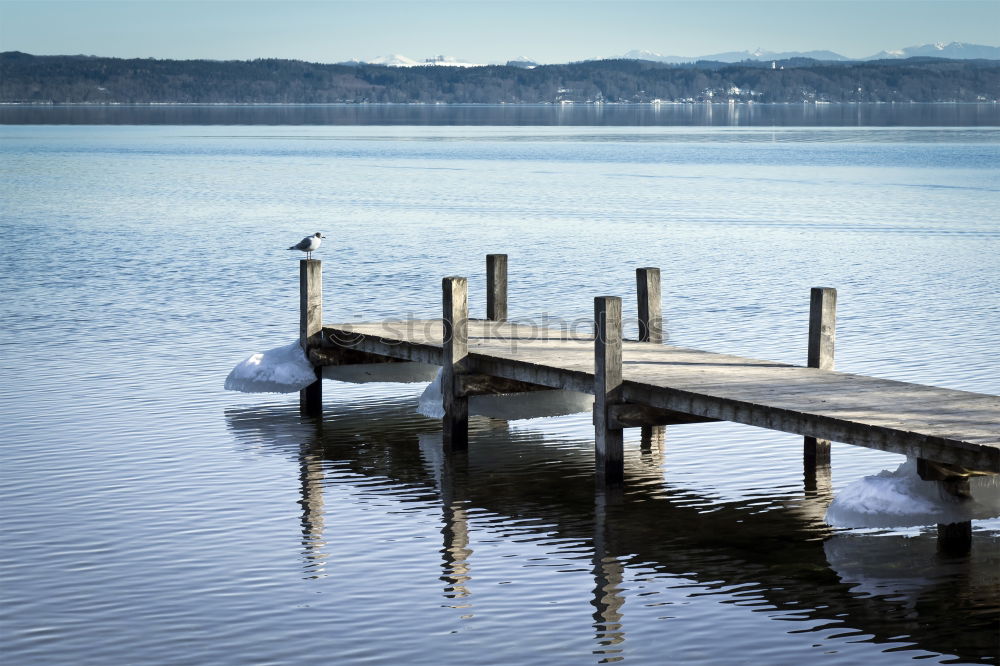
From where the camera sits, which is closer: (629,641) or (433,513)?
(629,641)

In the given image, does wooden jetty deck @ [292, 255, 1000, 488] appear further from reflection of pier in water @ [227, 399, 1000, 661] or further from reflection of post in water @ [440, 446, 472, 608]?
reflection of pier in water @ [227, 399, 1000, 661]

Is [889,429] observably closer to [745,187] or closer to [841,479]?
[841,479]

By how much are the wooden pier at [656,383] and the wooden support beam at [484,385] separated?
11 millimetres

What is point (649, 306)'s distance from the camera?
58.9 feet

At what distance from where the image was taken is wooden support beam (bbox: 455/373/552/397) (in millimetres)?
16547

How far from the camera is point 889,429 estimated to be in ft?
39.8

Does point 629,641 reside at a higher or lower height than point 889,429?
lower

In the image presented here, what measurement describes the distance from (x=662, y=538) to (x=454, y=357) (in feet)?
12.4

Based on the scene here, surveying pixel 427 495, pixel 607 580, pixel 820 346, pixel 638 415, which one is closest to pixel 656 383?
pixel 638 415

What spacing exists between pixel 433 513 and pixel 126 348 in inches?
424

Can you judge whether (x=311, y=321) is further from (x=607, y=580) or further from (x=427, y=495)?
(x=607, y=580)

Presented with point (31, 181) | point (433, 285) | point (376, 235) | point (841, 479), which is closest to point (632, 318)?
point (433, 285)

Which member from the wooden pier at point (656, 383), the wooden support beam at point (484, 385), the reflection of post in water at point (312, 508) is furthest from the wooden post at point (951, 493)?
the wooden support beam at point (484, 385)

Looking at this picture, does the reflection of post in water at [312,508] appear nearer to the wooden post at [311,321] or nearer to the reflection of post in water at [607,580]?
the wooden post at [311,321]
